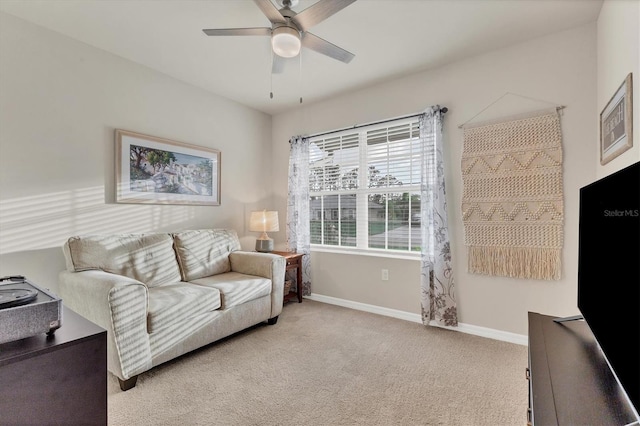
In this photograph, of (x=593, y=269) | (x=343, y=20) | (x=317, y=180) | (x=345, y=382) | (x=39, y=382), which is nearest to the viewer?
(x=39, y=382)

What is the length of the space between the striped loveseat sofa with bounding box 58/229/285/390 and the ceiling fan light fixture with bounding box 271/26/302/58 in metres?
1.81

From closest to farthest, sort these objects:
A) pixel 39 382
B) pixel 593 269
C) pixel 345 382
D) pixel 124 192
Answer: pixel 39 382 → pixel 593 269 → pixel 345 382 → pixel 124 192

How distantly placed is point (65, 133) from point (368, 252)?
3.04m

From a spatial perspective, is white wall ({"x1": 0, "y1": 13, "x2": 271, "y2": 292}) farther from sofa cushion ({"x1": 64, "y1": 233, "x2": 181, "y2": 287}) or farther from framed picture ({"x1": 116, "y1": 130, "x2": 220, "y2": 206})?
sofa cushion ({"x1": 64, "y1": 233, "x2": 181, "y2": 287})

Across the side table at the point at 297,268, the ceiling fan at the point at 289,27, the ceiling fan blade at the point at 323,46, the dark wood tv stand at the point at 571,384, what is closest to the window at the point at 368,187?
the side table at the point at 297,268

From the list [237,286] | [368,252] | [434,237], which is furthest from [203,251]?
[434,237]

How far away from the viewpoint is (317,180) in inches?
157

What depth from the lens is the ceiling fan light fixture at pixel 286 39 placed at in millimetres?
1969

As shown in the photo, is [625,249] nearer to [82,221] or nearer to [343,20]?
[343,20]

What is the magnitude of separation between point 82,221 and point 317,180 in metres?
2.46

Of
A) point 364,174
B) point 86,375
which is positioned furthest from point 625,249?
point 364,174

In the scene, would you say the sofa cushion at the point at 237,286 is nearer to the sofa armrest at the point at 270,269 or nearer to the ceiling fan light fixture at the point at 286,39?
the sofa armrest at the point at 270,269

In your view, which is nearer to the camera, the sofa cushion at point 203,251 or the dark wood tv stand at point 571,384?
the dark wood tv stand at point 571,384

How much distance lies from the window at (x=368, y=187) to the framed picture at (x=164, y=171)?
4.18ft
